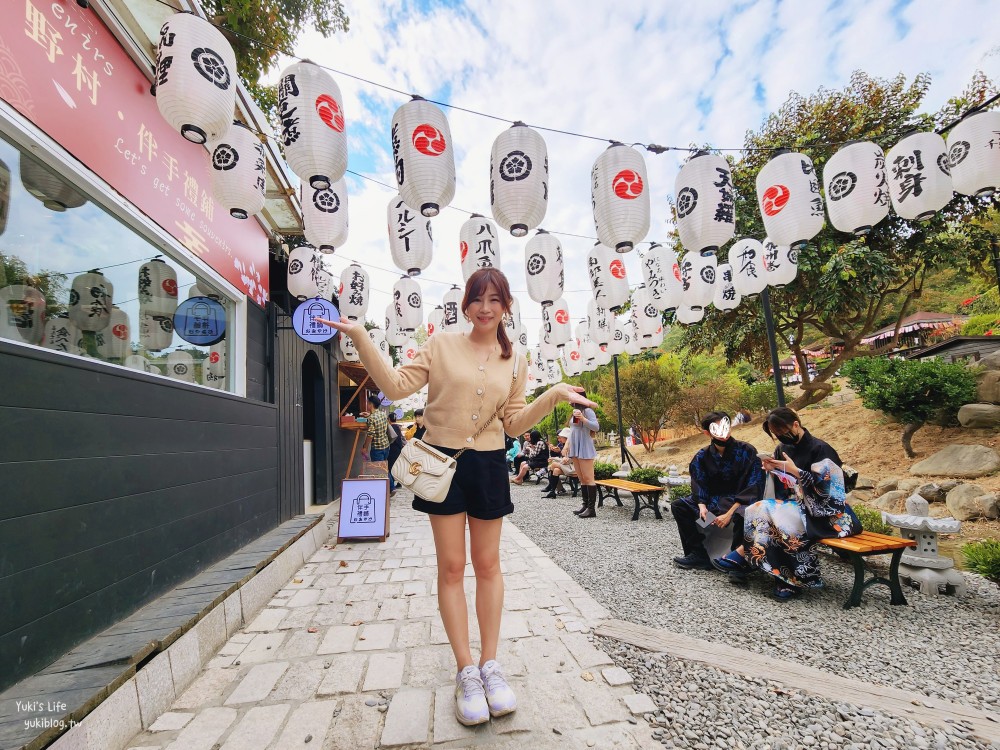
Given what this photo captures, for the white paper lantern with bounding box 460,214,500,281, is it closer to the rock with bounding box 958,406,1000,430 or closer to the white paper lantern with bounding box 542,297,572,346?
the white paper lantern with bounding box 542,297,572,346

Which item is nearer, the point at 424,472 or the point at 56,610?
the point at 424,472

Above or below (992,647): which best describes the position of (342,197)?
above

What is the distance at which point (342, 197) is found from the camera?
527cm

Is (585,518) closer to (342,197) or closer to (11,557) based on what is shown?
(342,197)

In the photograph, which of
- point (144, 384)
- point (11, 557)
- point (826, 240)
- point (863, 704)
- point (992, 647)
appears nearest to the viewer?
point (11, 557)

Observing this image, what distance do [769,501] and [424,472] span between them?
3235mm

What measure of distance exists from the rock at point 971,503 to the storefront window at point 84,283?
944cm

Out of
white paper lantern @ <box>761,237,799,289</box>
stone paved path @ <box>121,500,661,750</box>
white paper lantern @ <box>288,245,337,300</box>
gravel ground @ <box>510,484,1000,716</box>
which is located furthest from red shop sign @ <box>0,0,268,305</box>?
white paper lantern @ <box>761,237,799,289</box>

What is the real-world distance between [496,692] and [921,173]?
261 inches

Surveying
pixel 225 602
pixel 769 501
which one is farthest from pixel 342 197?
pixel 769 501

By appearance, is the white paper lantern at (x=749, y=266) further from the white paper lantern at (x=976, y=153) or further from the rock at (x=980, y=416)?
the rock at (x=980, y=416)

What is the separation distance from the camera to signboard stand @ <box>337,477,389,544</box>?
19.4 feet

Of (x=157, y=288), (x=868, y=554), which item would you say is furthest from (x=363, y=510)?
(x=868, y=554)

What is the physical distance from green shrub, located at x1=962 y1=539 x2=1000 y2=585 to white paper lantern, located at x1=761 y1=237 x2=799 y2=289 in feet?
13.8
